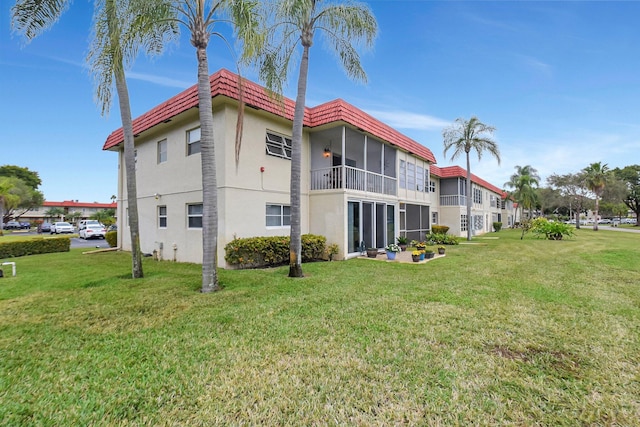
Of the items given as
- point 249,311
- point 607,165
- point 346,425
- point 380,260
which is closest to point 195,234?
point 249,311

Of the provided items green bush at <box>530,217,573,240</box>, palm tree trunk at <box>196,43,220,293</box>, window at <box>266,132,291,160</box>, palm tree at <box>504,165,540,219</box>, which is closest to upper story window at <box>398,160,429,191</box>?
window at <box>266,132,291,160</box>

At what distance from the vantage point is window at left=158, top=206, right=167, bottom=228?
39.6 feet

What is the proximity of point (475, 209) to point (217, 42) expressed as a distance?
2914 cm

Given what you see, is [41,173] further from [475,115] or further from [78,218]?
[475,115]

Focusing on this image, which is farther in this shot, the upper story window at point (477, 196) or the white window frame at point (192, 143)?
the upper story window at point (477, 196)

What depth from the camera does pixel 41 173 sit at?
55031 millimetres

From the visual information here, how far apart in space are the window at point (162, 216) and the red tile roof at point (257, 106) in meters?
3.45

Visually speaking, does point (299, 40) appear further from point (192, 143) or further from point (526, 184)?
point (526, 184)

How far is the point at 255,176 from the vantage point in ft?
33.4

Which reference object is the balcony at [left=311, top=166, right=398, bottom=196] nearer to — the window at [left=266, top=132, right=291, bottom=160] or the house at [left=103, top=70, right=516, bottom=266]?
the house at [left=103, top=70, right=516, bottom=266]

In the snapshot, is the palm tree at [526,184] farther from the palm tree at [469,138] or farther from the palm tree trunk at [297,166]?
the palm tree trunk at [297,166]

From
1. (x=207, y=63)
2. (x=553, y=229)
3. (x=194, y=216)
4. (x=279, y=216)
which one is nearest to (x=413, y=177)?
(x=279, y=216)

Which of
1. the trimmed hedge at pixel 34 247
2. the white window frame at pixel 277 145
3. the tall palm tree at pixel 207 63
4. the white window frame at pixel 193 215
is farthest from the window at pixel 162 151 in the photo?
the trimmed hedge at pixel 34 247

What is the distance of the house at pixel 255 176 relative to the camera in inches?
375
